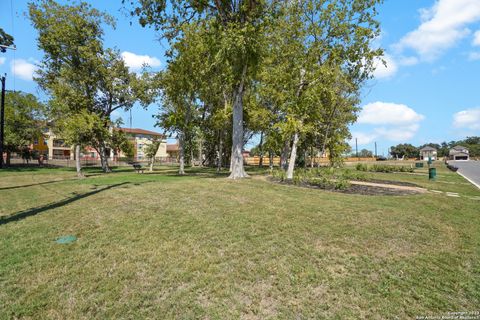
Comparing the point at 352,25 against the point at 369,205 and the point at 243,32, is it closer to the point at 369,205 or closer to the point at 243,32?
the point at 243,32

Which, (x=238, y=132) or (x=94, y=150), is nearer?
(x=238, y=132)

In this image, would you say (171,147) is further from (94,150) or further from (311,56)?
(311,56)

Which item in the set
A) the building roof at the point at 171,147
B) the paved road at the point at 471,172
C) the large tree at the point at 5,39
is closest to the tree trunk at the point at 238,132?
the paved road at the point at 471,172

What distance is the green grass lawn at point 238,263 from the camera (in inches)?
117

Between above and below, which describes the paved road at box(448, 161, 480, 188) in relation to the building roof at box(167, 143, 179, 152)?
below

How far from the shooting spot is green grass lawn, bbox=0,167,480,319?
296cm

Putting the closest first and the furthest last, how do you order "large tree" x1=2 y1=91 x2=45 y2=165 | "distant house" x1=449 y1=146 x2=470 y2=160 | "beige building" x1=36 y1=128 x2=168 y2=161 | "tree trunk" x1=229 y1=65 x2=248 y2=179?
"tree trunk" x1=229 y1=65 x2=248 y2=179, "large tree" x1=2 y1=91 x2=45 y2=165, "beige building" x1=36 y1=128 x2=168 y2=161, "distant house" x1=449 y1=146 x2=470 y2=160

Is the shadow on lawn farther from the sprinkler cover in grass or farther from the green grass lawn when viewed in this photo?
the sprinkler cover in grass

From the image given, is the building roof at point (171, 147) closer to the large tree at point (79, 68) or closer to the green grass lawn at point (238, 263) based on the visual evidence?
the large tree at point (79, 68)

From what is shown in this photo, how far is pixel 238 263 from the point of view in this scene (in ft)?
12.9

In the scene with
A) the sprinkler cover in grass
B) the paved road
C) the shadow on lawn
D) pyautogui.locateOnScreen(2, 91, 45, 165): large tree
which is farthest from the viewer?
pyautogui.locateOnScreen(2, 91, 45, 165): large tree

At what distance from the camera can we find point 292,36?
14906 millimetres

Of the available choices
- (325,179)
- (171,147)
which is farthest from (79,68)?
(171,147)

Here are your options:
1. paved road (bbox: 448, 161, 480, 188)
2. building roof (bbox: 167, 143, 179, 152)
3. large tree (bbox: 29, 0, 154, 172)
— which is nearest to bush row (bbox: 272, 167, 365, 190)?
paved road (bbox: 448, 161, 480, 188)
